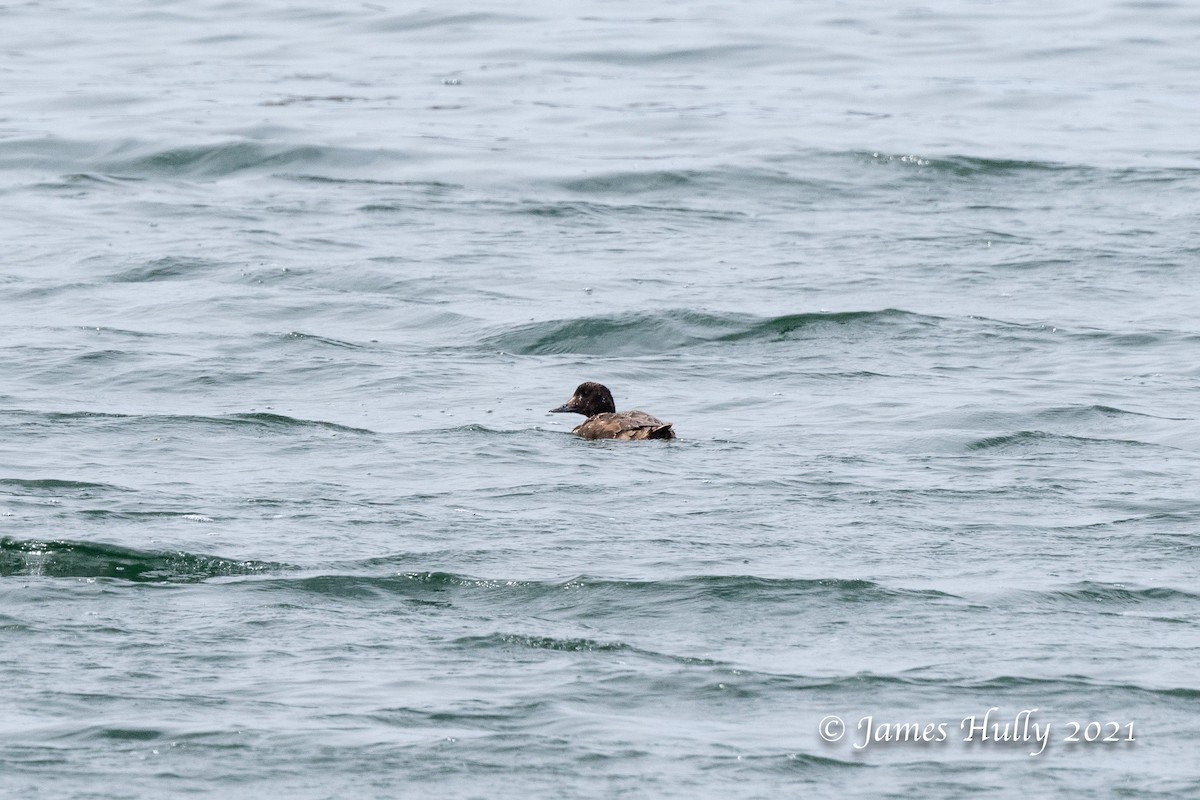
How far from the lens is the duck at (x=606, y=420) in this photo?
11.8 meters

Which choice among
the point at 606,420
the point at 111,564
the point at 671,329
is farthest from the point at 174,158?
the point at 111,564

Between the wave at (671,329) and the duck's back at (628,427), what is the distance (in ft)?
8.68

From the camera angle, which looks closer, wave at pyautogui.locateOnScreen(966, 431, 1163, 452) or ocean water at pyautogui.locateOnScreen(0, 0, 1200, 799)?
ocean water at pyautogui.locateOnScreen(0, 0, 1200, 799)

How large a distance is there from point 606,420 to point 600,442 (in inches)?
9.3

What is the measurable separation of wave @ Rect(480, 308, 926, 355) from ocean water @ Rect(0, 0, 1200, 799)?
0.16 ft

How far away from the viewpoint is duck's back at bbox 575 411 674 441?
11.8 meters

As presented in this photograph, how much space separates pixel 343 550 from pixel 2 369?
4791mm

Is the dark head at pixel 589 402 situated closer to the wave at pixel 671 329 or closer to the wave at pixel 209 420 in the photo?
the wave at pixel 209 420

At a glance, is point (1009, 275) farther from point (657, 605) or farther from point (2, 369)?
point (657, 605)

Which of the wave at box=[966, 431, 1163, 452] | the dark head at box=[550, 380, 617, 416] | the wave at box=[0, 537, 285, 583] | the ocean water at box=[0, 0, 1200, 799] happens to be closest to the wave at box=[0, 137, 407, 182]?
the ocean water at box=[0, 0, 1200, 799]

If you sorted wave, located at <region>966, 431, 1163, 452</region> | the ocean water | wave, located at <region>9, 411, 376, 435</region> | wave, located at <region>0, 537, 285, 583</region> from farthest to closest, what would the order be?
wave, located at <region>9, 411, 376, 435</region> → wave, located at <region>966, 431, 1163, 452</region> → wave, located at <region>0, 537, 285, 583</region> → the ocean water

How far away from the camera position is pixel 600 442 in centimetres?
1184

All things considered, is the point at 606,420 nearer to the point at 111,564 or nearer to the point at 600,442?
the point at 600,442

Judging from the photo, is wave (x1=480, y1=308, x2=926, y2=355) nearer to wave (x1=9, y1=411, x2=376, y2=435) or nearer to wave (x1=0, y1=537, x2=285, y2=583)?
wave (x1=9, y1=411, x2=376, y2=435)
